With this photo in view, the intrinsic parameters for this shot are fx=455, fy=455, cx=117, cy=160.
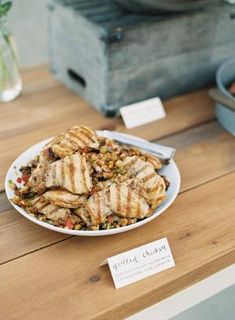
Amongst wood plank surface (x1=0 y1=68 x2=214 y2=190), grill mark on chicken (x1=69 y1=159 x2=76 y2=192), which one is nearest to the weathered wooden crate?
wood plank surface (x1=0 y1=68 x2=214 y2=190)

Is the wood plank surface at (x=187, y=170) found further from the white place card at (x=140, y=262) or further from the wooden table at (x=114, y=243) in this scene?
the white place card at (x=140, y=262)

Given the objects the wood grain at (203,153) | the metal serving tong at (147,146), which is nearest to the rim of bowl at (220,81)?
the wood grain at (203,153)

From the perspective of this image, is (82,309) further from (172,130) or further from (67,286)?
(172,130)

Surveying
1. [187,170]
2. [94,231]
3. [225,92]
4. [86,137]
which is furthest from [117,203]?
[225,92]

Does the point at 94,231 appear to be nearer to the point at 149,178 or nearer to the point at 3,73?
the point at 149,178

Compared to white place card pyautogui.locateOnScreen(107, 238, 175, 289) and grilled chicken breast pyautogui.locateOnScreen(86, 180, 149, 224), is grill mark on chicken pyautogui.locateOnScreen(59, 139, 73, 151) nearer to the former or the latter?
grilled chicken breast pyautogui.locateOnScreen(86, 180, 149, 224)
